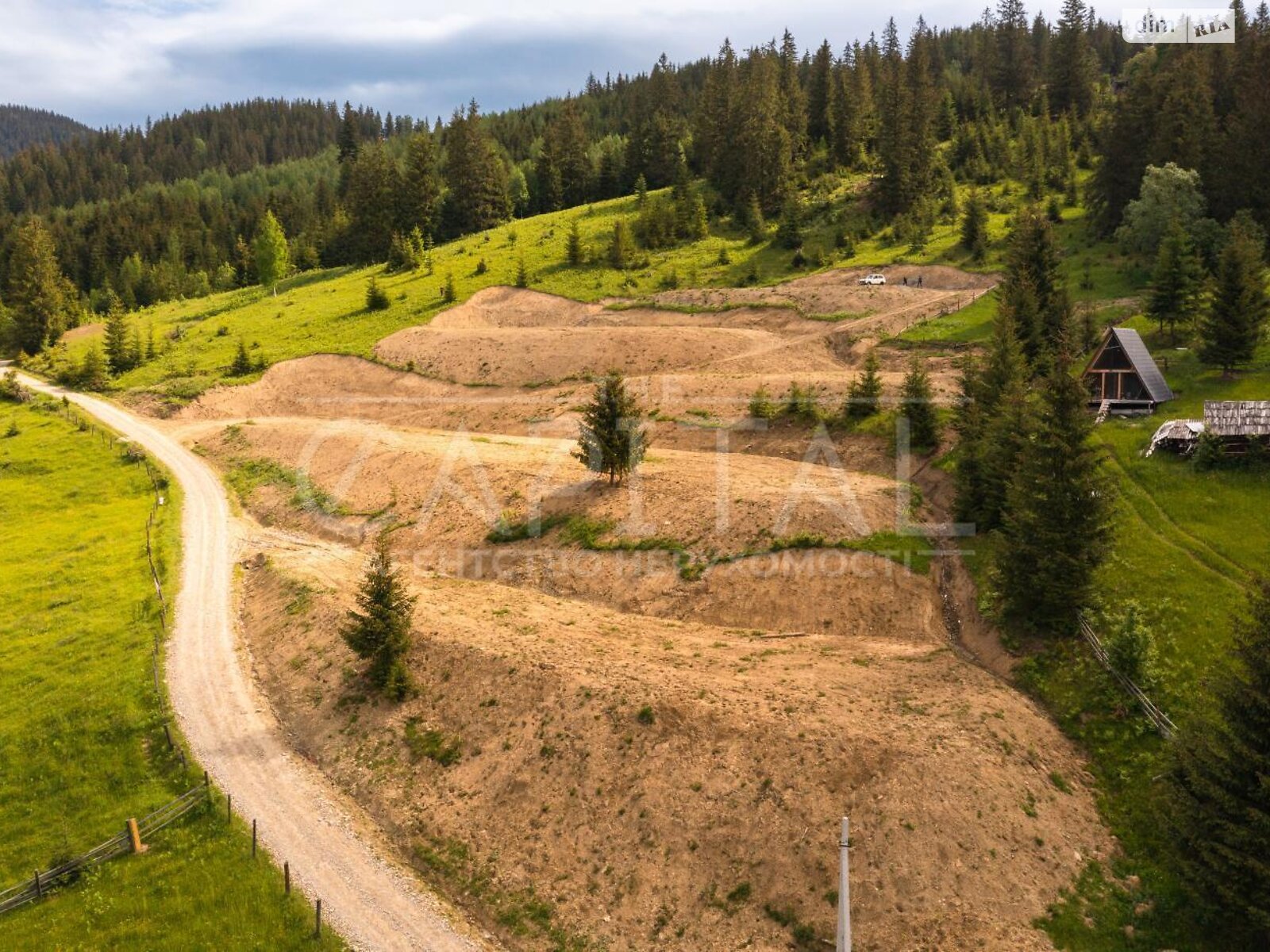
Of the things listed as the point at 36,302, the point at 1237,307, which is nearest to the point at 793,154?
the point at 1237,307

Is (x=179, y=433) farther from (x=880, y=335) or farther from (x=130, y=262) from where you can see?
(x=130, y=262)

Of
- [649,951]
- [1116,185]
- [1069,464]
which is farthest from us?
[1116,185]

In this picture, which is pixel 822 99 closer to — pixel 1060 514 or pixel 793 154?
pixel 793 154

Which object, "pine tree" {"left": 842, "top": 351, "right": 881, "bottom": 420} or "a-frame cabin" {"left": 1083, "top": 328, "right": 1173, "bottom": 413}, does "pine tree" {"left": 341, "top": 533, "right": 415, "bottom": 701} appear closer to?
"pine tree" {"left": 842, "top": 351, "right": 881, "bottom": 420}

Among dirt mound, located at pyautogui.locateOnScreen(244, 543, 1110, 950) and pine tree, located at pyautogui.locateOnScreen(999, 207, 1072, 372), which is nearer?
dirt mound, located at pyautogui.locateOnScreen(244, 543, 1110, 950)

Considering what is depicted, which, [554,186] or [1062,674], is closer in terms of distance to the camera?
[1062,674]

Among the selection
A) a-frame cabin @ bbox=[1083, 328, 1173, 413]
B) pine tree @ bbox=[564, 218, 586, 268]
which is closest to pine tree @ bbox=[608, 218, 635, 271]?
pine tree @ bbox=[564, 218, 586, 268]

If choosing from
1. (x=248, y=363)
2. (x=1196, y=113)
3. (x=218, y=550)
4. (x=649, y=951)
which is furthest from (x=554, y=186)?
(x=649, y=951)

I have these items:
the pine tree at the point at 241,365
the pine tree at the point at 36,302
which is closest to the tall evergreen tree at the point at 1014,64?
the pine tree at the point at 241,365
